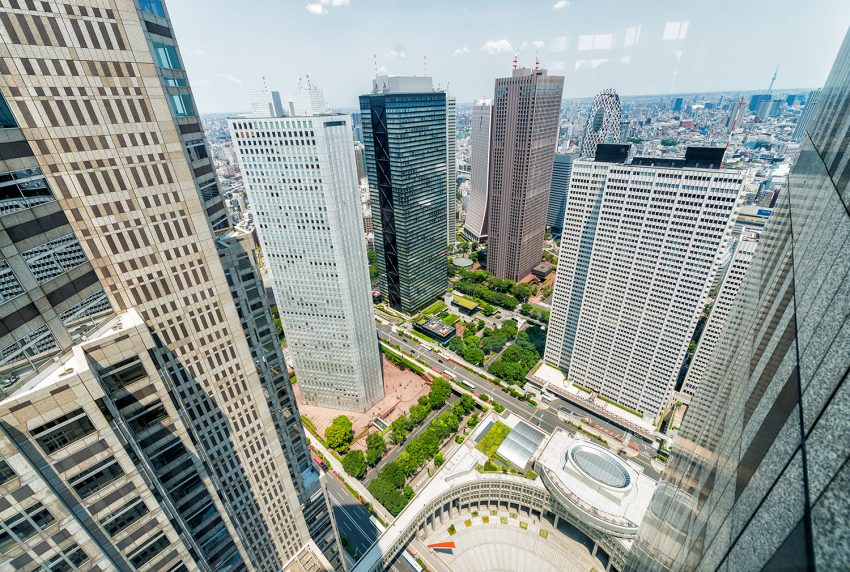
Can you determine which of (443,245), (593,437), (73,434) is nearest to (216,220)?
(73,434)

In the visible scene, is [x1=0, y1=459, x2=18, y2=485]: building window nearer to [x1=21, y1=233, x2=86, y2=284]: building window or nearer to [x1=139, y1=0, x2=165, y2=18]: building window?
[x1=21, y1=233, x2=86, y2=284]: building window

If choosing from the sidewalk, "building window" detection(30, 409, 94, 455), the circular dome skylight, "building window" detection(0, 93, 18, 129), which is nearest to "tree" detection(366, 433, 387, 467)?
the sidewalk

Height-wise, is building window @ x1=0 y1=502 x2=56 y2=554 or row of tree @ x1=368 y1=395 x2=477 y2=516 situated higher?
building window @ x1=0 y1=502 x2=56 y2=554

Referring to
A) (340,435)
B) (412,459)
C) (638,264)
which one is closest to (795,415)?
(638,264)

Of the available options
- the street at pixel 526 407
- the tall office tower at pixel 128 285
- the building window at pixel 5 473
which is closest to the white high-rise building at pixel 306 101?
the tall office tower at pixel 128 285

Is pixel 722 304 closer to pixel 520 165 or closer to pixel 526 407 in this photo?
pixel 526 407

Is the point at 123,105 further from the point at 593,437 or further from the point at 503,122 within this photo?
the point at 503,122
